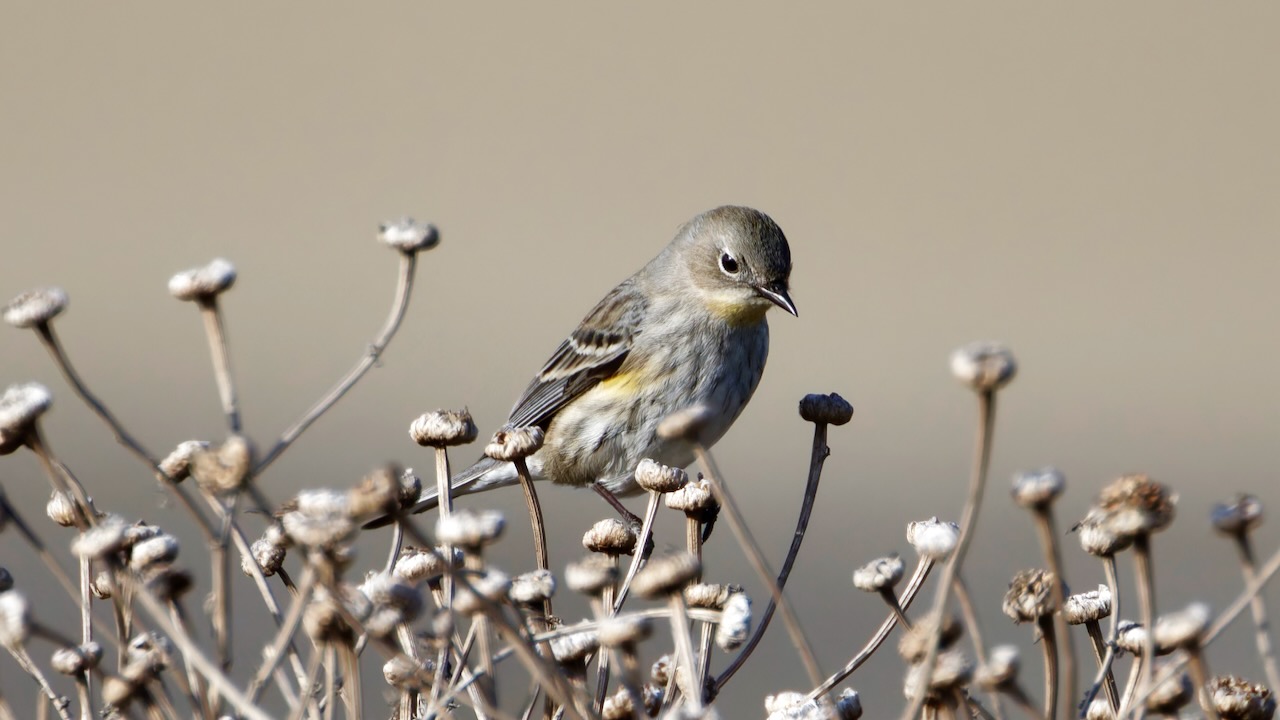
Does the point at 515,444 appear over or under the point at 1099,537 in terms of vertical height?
under

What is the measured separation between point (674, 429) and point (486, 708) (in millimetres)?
429

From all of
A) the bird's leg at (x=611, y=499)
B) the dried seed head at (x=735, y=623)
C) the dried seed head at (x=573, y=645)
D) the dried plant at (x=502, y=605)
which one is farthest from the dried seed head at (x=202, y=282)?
the bird's leg at (x=611, y=499)

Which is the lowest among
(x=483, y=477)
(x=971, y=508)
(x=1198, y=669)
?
(x=483, y=477)

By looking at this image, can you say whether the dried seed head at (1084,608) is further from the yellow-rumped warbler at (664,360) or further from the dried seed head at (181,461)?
the yellow-rumped warbler at (664,360)

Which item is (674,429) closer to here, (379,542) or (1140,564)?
(1140,564)

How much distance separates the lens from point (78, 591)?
1951 mm

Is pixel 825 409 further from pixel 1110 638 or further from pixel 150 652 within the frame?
pixel 150 652

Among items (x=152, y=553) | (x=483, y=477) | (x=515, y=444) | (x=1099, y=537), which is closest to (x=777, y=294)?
(x=483, y=477)

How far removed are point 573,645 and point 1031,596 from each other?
1.91ft

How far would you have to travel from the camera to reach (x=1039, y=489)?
1.46m

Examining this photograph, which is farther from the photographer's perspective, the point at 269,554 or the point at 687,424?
the point at 269,554

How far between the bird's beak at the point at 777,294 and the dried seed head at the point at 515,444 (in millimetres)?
2825

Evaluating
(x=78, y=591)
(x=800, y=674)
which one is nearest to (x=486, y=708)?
(x=78, y=591)

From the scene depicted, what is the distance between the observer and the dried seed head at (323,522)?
1486mm
